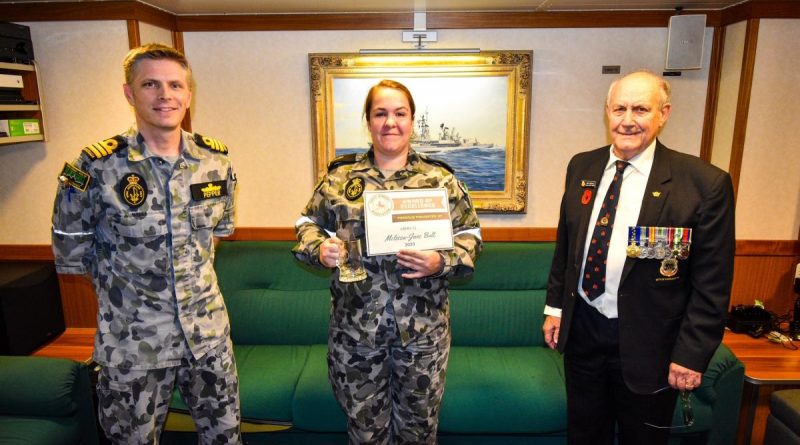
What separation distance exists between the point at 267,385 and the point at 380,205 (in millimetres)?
1250

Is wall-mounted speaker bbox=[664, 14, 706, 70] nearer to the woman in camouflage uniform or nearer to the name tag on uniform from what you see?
the woman in camouflage uniform

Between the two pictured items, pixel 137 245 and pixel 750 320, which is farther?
pixel 750 320

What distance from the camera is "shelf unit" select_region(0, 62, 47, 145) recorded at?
2588 mm

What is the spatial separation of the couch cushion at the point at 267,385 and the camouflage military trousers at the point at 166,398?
1.60 feet

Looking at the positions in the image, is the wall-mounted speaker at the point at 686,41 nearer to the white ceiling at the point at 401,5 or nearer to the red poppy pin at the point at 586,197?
the white ceiling at the point at 401,5

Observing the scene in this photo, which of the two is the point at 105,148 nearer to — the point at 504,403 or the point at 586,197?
the point at 586,197

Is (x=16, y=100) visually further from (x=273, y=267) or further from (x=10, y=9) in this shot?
(x=273, y=267)

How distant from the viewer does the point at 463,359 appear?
269 centimetres

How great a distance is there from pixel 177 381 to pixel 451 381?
1.26m

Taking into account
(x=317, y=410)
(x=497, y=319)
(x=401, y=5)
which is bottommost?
(x=317, y=410)

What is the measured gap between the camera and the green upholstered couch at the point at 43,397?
2.06 metres

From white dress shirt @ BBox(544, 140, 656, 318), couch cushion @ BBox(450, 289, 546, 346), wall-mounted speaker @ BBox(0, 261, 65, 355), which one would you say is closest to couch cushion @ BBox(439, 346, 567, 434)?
couch cushion @ BBox(450, 289, 546, 346)

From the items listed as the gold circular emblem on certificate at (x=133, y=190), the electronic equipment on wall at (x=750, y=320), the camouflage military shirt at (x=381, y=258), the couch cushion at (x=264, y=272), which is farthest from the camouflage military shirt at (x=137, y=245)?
the electronic equipment on wall at (x=750, y=320)

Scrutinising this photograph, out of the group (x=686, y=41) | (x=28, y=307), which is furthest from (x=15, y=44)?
(x=686, y=41)
